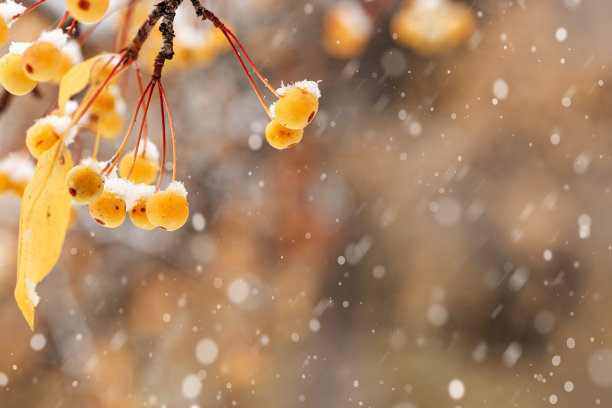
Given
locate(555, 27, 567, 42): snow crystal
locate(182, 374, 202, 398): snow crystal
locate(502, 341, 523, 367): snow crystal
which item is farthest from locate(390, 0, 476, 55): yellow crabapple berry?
locate(182, 374, 202, 398): snow crystal

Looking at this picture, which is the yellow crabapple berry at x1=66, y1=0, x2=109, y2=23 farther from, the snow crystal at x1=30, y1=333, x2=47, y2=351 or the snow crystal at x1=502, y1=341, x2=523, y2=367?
the snow crystal at x1=502, y1=341, x2=523, y2=367

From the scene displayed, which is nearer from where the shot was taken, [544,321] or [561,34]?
[561,34]

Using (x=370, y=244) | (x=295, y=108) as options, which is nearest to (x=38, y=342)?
(x=370, y=244)

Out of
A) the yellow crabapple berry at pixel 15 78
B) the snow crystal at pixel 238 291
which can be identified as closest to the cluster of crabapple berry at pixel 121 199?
the yellow crabapple berry at pixel 15 78

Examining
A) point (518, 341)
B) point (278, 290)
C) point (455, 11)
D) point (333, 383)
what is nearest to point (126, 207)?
point (455, 11)

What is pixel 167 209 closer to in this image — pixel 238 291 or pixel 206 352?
pixel 238 291

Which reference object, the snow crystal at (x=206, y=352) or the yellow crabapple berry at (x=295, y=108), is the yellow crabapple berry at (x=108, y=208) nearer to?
the yellow crabapple berry at (x=295, y=108)

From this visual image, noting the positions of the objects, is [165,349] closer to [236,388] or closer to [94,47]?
[236,388]
